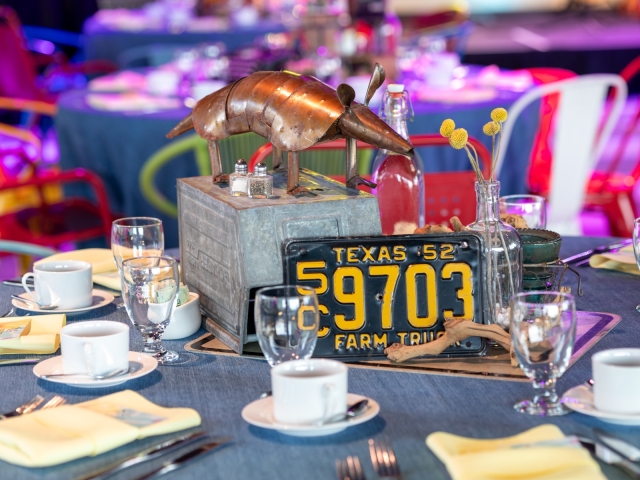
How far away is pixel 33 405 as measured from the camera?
106 centimetres

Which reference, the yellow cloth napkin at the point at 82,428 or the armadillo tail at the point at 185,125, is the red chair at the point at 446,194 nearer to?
the armadillo tail at the point at 185,125

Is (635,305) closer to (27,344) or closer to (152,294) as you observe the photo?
(152,294)

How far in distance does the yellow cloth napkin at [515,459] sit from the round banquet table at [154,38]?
17.5 feet

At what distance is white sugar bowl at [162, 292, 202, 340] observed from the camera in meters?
1.29

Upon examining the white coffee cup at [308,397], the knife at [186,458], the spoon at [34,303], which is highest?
the white coffee cup at [308,397]

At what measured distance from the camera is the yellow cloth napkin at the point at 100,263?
61.9 inches

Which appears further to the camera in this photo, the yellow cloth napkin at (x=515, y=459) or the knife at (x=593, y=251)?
the knife at (x=593, y=251)

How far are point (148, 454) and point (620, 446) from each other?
456 millimetres

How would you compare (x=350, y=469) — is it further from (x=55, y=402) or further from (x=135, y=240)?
(x=135, y=240)

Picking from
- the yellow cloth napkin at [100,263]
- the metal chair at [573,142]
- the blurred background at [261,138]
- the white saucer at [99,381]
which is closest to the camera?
the white saucer at [99,381]

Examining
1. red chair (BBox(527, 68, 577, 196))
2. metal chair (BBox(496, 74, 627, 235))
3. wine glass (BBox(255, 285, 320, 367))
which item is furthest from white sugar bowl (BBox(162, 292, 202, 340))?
red chair (BBox(527, 68, 577, 196))

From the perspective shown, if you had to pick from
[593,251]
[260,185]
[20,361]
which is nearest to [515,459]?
[260,185]

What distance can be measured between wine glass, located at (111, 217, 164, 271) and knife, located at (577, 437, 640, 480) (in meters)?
0.77

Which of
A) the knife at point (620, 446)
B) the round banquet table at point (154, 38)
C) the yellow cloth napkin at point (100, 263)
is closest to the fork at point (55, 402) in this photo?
the yellow cloth napkin at point (100, 263)
